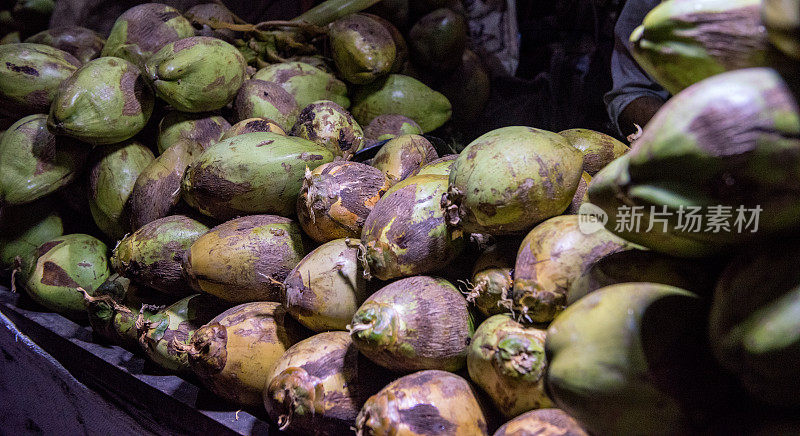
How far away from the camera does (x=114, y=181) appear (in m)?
2.39

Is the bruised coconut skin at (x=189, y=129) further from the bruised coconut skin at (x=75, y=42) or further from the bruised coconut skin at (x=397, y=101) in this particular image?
the bruised coconut skin at (x=75, y=42)

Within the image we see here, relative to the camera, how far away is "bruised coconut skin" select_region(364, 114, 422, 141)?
2723 mm

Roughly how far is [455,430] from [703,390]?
1.69 ft

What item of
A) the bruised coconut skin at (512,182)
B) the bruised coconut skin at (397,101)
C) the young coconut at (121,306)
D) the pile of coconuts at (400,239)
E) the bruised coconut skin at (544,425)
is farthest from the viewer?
the bruised coconut skin at (397,101)

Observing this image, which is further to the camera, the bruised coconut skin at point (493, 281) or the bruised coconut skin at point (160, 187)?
the bruised coconut skin at point (160, 187)

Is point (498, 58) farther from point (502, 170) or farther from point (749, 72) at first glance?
point (749, 72)

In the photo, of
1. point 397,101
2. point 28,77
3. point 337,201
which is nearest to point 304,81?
point 397,101

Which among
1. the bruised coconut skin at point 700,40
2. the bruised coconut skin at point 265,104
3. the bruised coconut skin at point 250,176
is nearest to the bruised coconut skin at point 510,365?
the bruised coconut skin at point 700,40

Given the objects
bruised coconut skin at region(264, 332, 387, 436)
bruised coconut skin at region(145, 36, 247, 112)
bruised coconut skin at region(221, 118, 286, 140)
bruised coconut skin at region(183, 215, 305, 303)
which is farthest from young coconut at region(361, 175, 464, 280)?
bruised coconut skin at region(145, 36, 247, 112)

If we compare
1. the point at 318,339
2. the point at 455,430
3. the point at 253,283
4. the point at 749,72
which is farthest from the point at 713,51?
the point at 253,283

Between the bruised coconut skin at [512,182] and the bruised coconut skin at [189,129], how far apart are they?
61.3 inches

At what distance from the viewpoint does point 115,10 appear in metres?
3.69

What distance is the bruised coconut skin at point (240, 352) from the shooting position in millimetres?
1499

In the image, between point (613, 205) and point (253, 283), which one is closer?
point (613, 205)
